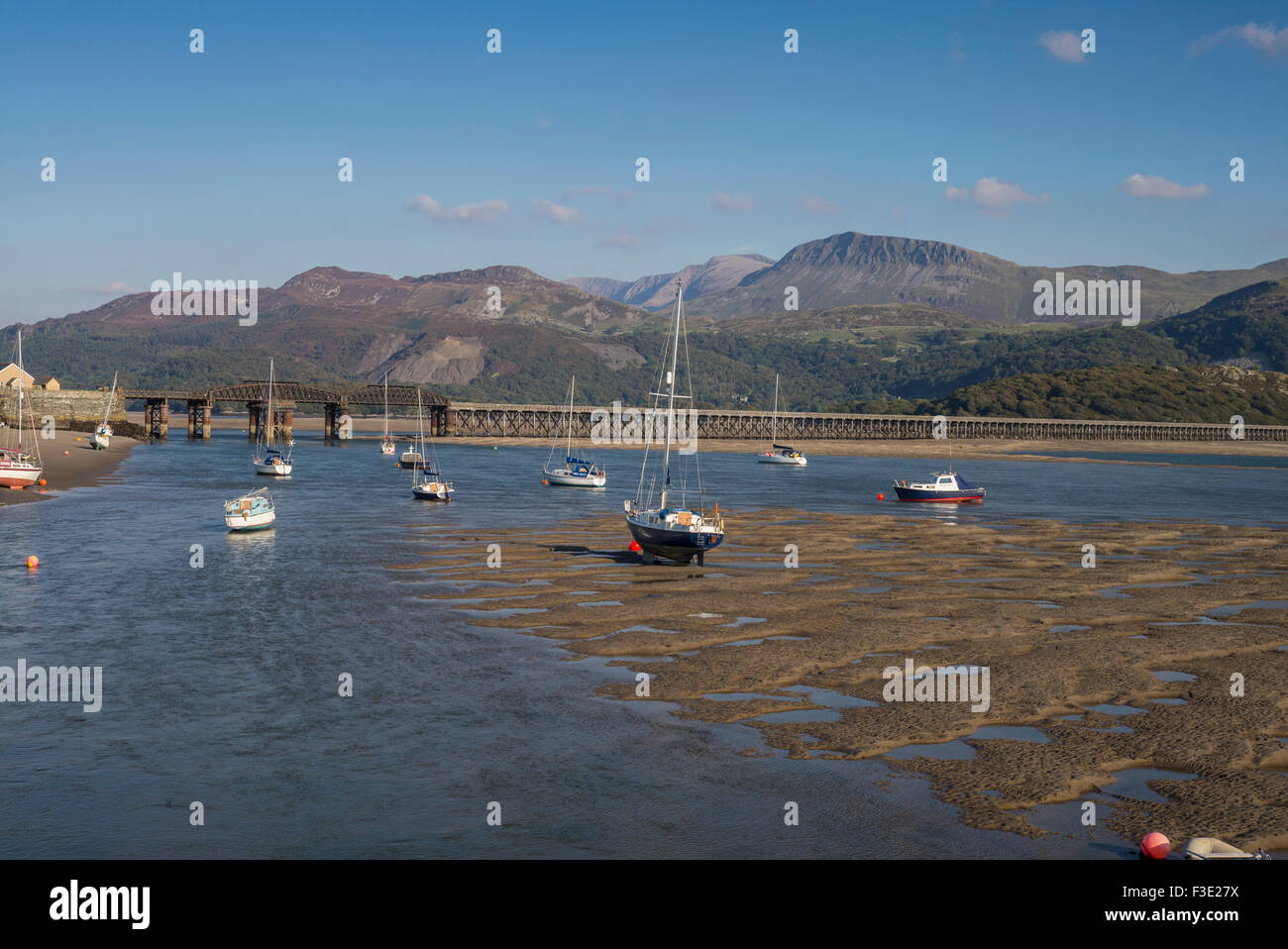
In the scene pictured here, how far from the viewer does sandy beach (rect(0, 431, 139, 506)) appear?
260ft

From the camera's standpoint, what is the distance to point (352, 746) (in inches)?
912

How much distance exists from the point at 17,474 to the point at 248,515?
3055cm

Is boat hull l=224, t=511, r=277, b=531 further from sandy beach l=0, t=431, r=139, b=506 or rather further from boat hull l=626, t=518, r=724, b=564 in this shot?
boat hull l=626, t=518, r=724, b=564

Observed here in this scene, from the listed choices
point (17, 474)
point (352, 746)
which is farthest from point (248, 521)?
point (352, 746)

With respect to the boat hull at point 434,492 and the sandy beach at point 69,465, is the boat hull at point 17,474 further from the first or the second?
the boat hull at point 434,492

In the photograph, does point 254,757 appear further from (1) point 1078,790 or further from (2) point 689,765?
(1) point 1078,790

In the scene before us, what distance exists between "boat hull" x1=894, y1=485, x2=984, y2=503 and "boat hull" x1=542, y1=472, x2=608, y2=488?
2797cm

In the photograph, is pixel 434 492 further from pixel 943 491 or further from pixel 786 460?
pixel 786 460

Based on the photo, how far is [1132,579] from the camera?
46.9 meters

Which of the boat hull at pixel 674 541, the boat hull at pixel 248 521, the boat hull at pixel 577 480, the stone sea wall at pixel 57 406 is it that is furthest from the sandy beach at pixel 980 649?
the stone sea wall at pixel 57 406
